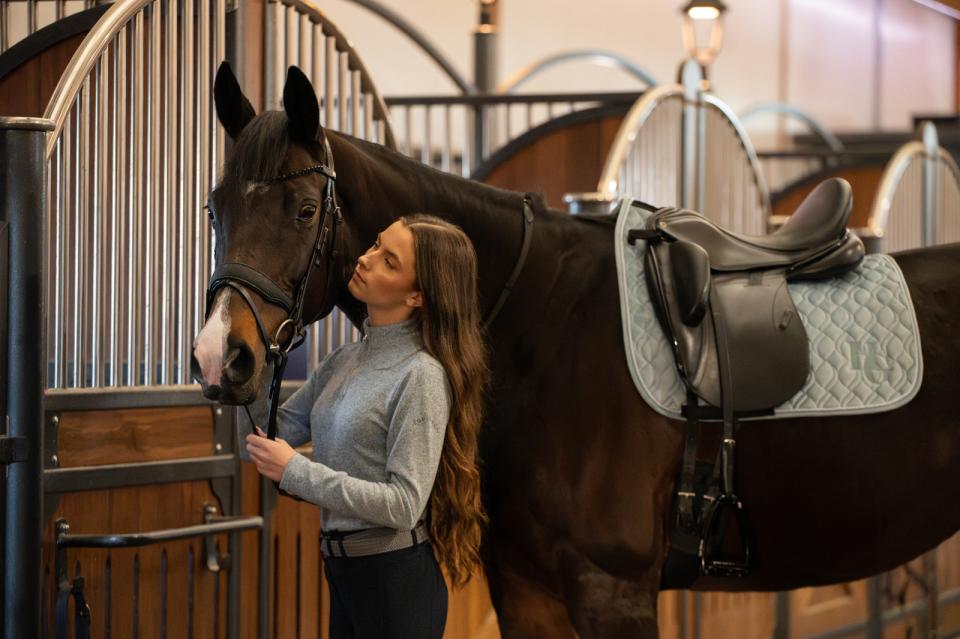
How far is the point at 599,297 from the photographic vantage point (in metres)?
1.97

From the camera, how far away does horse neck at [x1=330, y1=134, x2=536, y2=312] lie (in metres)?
1.81

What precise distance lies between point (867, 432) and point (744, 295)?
1.03 feet

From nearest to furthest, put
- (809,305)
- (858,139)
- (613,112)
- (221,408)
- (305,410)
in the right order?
1. (305,410)
2. (809,305)
3. (221,408)
4. (613,112)
5. (858,139)

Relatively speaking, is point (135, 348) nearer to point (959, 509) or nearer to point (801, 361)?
point (801, 361)

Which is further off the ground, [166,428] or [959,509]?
[166,428]

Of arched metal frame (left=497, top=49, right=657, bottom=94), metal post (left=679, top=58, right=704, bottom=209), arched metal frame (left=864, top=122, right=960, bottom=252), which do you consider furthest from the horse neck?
arched metal frame (left=497, top=49, right=657, bottom=94)

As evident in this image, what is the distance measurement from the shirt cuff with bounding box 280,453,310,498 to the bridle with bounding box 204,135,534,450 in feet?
0.32

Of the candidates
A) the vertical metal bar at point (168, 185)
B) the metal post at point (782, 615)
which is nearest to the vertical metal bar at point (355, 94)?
the vertical metal bar at point (168, 185)

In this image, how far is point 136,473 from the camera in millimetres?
2074

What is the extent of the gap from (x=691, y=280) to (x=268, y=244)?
70 cm

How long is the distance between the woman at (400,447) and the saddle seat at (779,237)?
508mm

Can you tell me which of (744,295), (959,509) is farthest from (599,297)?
(959,509)

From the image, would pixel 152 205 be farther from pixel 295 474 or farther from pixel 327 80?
pixel 295 474

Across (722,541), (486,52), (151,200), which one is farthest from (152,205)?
Answer: (486,52)
